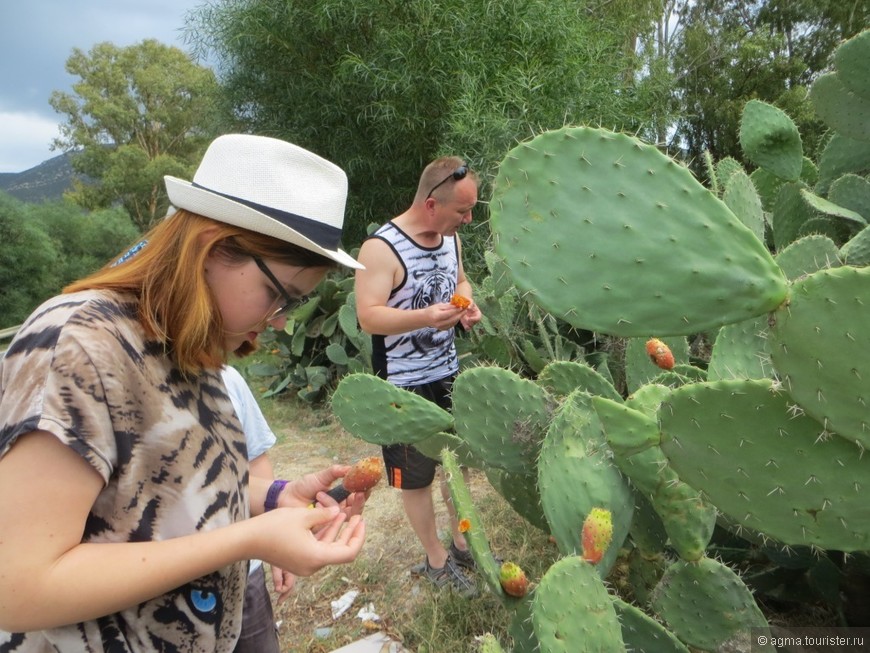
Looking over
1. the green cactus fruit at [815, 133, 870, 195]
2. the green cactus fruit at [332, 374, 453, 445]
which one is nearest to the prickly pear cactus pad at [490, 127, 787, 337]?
the green cactus fruit at [332, 374, 453, 445]

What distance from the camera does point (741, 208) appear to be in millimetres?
2045

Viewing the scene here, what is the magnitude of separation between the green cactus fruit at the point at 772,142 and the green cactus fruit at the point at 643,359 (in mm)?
1081

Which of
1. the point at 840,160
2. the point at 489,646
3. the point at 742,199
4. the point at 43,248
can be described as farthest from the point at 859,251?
the point at 43,248

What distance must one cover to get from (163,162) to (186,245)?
25.8 meters

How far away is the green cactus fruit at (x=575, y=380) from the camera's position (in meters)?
1.68

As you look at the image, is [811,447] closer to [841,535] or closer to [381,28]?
[841,535]

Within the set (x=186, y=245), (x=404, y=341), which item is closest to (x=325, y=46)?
(x=404, y=341)

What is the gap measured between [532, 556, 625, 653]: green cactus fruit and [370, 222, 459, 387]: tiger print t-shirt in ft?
4.31

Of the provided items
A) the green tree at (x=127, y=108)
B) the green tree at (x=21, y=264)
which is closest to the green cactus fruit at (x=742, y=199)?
the green tree at (x=21, y=264)

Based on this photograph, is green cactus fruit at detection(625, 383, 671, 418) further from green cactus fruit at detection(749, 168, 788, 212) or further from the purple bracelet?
green cactus fruit at detection(749, 168, 788, 212)

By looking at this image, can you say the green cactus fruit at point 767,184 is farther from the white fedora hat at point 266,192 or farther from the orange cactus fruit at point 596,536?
the white fedora hat at point 266,192

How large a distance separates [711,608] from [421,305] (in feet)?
4.46

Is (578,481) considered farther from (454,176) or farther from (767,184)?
(767,184)

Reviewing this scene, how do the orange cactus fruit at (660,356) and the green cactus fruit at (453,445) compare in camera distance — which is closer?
the orange cactus fruit at (660,356)
